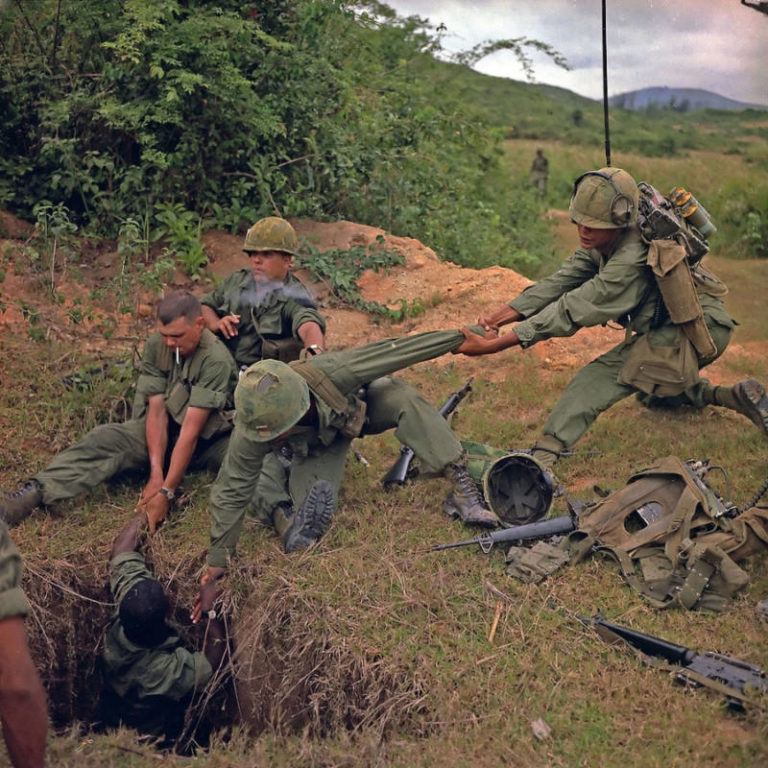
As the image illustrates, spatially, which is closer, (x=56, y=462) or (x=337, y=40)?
(x=56, y=462)

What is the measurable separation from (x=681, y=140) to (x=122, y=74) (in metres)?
16.9

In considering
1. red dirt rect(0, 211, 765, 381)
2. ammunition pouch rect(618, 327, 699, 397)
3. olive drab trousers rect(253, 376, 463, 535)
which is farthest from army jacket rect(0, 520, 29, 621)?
red dirt rect(0, 211, 765, 381)

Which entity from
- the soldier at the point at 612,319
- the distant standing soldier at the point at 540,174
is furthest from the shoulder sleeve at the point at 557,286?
the distant standing soldier at the point at 540,174

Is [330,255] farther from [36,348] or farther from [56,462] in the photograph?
[56,462]

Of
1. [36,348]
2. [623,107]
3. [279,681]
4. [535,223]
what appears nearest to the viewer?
[279,681]

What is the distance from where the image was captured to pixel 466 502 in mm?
5379

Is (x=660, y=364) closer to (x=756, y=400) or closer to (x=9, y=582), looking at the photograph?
(x=756, y=400)

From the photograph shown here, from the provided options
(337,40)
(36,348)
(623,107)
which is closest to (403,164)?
(337,40)

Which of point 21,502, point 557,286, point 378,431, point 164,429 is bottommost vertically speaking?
point 21,502

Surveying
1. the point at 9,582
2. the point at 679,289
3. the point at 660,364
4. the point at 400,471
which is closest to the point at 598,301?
the point at 679,289

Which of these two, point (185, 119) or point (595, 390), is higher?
point (185, 119)

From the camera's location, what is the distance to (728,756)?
3766mm

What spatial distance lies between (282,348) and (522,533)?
6.16 ft

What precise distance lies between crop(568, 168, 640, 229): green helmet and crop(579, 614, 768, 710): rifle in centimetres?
224
